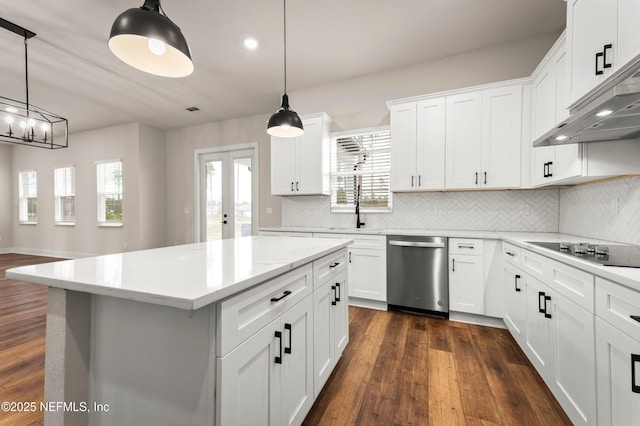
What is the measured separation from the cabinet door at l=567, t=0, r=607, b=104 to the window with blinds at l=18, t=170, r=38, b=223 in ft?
35.8

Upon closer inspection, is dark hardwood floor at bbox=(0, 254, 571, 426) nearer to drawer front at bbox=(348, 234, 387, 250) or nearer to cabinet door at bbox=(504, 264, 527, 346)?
cabinet door at bbox=(504, 264, 527, 346)

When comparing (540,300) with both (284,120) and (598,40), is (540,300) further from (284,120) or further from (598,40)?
(284,120)

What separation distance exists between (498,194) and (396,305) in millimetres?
1783

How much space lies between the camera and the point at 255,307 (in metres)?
1.05

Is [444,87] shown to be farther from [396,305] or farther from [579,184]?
[396,305]

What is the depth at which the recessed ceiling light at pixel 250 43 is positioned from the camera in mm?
3111

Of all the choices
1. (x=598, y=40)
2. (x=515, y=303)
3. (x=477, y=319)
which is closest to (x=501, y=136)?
(x=598, y=40)

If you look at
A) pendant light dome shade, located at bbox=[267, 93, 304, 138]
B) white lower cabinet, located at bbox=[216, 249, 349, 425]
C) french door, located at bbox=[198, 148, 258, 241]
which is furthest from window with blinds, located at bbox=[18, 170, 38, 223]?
white lower cabinet, located at bbox=[216, 249, 349, 425]

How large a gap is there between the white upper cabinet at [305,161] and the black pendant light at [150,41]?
246 cm

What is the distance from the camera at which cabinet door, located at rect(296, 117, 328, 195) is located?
3875 millimetres

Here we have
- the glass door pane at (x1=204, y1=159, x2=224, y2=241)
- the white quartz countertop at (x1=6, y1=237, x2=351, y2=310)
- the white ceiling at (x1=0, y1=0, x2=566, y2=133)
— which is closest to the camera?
the white quartz countertop at (x1=6, y1=237, x2=351, y2=310)

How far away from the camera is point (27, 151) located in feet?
24.5

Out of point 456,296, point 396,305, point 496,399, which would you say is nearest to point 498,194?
point 456,296

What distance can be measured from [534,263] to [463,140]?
5.44 ft
